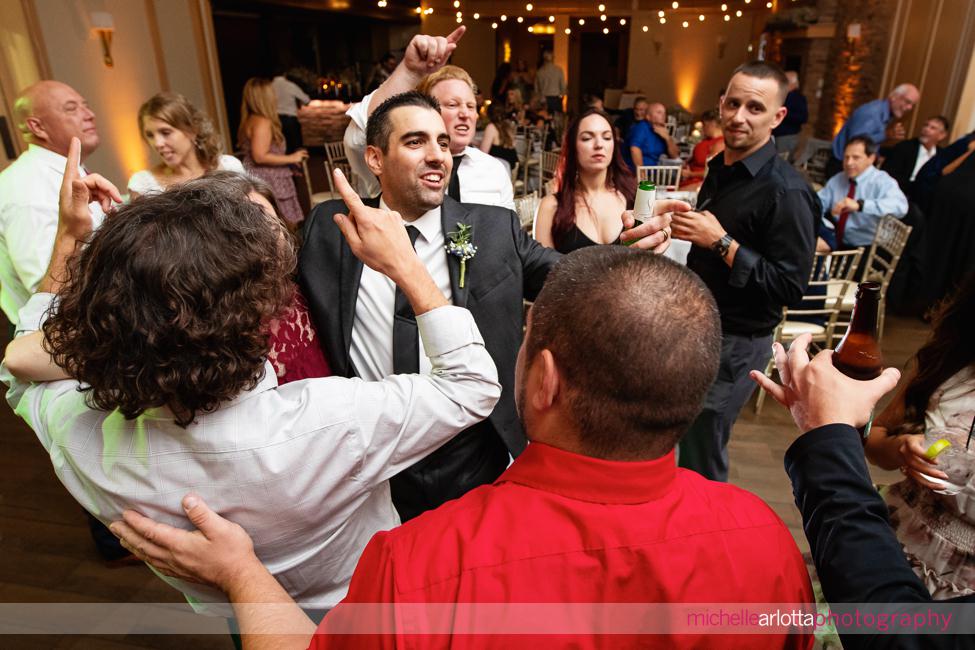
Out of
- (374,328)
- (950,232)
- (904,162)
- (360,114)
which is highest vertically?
(360,114)

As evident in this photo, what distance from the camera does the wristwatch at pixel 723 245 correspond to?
204 cm

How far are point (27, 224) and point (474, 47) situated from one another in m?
16.3

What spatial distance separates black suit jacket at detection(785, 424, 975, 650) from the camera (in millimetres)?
708

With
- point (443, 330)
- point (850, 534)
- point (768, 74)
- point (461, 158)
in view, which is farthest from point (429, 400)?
point (461, 158)

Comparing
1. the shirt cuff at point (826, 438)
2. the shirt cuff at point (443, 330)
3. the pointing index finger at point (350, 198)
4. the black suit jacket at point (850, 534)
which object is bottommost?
the black suit jacket at point (850, 534)

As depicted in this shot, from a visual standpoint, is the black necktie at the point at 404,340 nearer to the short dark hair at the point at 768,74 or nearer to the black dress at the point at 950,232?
the short dark hair at the point at 768,74

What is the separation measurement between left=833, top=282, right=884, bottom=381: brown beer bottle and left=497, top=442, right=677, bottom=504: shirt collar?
75 centimetres

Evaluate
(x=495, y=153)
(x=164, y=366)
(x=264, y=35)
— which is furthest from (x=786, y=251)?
(x=264, y=35)

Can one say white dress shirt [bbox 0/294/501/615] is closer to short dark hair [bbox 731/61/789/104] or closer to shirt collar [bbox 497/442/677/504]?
shirt collar [bbox 497/442/677/504]

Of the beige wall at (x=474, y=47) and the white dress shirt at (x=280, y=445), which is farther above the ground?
the beige wall at (x=474, y=47)

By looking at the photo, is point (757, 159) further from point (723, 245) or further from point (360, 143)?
point (360, 143)

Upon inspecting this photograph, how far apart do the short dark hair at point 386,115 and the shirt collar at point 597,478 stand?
1227 mm

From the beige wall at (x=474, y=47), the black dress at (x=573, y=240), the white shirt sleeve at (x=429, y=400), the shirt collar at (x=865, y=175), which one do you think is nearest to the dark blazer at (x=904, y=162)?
the shirt collar at (x=865, y=175)

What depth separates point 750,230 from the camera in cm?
210
